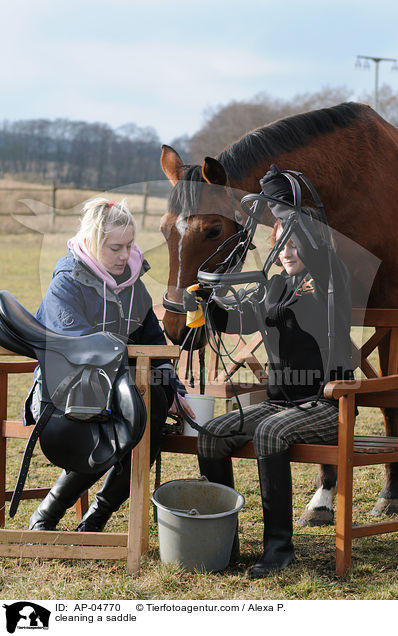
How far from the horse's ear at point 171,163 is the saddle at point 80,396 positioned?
1.24 m

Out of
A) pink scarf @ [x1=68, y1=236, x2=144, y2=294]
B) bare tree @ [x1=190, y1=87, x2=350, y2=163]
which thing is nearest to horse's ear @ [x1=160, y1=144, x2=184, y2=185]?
pink scarf @ [x1=68, y1=236, x2=144, y2=294]

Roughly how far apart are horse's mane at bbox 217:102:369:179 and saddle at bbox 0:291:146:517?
123 centimetres

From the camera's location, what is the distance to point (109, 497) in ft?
8.66

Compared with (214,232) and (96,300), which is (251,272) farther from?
(96,300)

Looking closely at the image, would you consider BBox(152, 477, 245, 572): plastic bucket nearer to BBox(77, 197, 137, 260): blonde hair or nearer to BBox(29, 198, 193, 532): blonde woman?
BBox(29, 198, 193, 532): blonde woman

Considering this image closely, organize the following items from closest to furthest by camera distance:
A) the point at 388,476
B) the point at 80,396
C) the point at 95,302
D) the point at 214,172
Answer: the point at 80,396 < the point at 95,302 < the point at 214,172 < the point at 388,476

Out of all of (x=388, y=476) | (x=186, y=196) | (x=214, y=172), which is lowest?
(x=388, y=476)

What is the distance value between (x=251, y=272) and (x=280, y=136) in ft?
3.37

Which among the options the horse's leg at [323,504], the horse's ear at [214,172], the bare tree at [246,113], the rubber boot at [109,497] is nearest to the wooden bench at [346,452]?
the rubber boot at [109,497]

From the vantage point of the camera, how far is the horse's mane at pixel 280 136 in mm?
3125

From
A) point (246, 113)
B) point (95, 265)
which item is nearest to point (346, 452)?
point (95, 265)

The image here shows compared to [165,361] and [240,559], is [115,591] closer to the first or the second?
[240,559]

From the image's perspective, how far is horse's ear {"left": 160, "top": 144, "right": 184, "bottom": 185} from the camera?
331 cm

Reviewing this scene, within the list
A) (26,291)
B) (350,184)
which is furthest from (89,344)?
(26,291)
